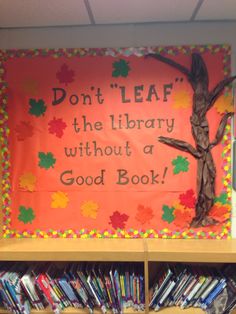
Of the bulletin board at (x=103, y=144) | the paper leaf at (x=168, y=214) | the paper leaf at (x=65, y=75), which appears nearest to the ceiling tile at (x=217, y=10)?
the bulletin board at (x=103, y=144)

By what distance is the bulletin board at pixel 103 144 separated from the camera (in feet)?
5.47

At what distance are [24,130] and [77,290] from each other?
913mm

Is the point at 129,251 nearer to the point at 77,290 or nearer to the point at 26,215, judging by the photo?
the point at 77,290

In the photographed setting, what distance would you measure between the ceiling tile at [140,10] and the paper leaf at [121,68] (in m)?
0.22

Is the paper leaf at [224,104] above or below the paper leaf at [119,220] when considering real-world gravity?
above

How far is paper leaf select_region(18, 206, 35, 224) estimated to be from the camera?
1738 millimetres

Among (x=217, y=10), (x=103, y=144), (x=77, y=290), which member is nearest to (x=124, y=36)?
(x=217, y=10)

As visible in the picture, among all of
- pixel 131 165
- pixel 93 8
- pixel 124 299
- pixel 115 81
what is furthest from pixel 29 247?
pixel 93 8

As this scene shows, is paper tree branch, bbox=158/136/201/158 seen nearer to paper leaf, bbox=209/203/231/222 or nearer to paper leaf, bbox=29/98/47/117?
paper leaf, bbox=209/203/231/222

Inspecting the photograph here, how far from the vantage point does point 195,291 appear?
151 cm

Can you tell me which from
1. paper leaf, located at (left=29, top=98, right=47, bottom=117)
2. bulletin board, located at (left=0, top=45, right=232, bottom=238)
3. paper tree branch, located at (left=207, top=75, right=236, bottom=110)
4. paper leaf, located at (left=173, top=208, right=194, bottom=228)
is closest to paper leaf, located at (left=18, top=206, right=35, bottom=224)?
bulletin board, located at (left=0, top=45, right=232, bottom=238)

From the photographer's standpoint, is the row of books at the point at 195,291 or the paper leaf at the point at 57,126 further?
the paper leaf at the point at 57,126

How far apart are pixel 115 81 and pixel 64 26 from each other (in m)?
0.42

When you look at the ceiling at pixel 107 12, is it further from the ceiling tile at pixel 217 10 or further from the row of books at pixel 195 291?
the row of books at pixel 195 291
